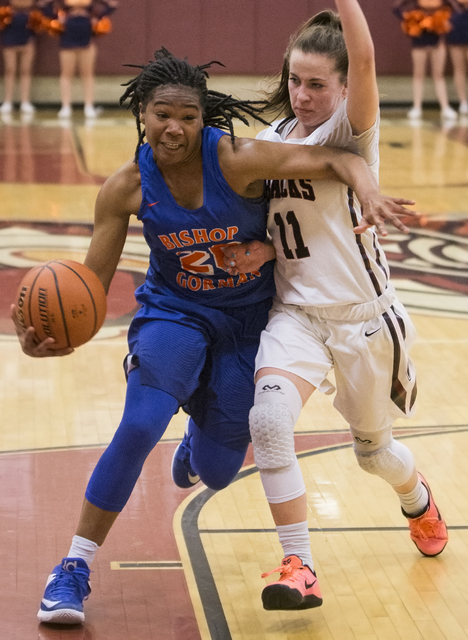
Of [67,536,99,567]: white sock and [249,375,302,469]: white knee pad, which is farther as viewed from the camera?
[67,536,99,567]: white sock

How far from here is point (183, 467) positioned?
3.44m

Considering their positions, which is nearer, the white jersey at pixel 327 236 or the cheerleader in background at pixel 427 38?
the white jersey at pixel 327 236

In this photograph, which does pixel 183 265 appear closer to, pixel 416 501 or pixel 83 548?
pixel 83 548

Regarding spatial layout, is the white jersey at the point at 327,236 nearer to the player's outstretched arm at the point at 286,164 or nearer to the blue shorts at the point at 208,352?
the player's outstretched arm at the point at 286,164

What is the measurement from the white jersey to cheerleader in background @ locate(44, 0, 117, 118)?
10.1 m

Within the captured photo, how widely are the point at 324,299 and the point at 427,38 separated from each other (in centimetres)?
1090

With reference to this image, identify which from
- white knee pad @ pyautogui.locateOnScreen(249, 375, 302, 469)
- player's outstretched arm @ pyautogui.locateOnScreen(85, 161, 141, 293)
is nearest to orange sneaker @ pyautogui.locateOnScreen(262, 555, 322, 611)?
white knee pad @ pyautogui.locateOnScreen(249, 375, 302, 469)

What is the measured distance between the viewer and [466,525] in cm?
343

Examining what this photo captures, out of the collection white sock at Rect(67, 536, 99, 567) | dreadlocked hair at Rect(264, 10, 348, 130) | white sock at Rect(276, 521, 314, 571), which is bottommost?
white sock at Rect(67, 536, 99, 567)

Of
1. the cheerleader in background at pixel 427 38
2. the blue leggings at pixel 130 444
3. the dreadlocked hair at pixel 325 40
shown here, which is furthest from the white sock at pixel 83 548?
the cheerleader in background at pixel 427 38

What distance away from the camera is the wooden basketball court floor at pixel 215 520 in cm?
285

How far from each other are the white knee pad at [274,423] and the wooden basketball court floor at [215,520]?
1.60 feet

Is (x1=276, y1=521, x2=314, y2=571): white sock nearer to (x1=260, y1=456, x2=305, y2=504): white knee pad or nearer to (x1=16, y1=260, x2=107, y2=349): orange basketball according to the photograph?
(x1=260, y1=456, x2=305, y2=504): white knee pad

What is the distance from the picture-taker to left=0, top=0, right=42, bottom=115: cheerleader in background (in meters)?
12.5
